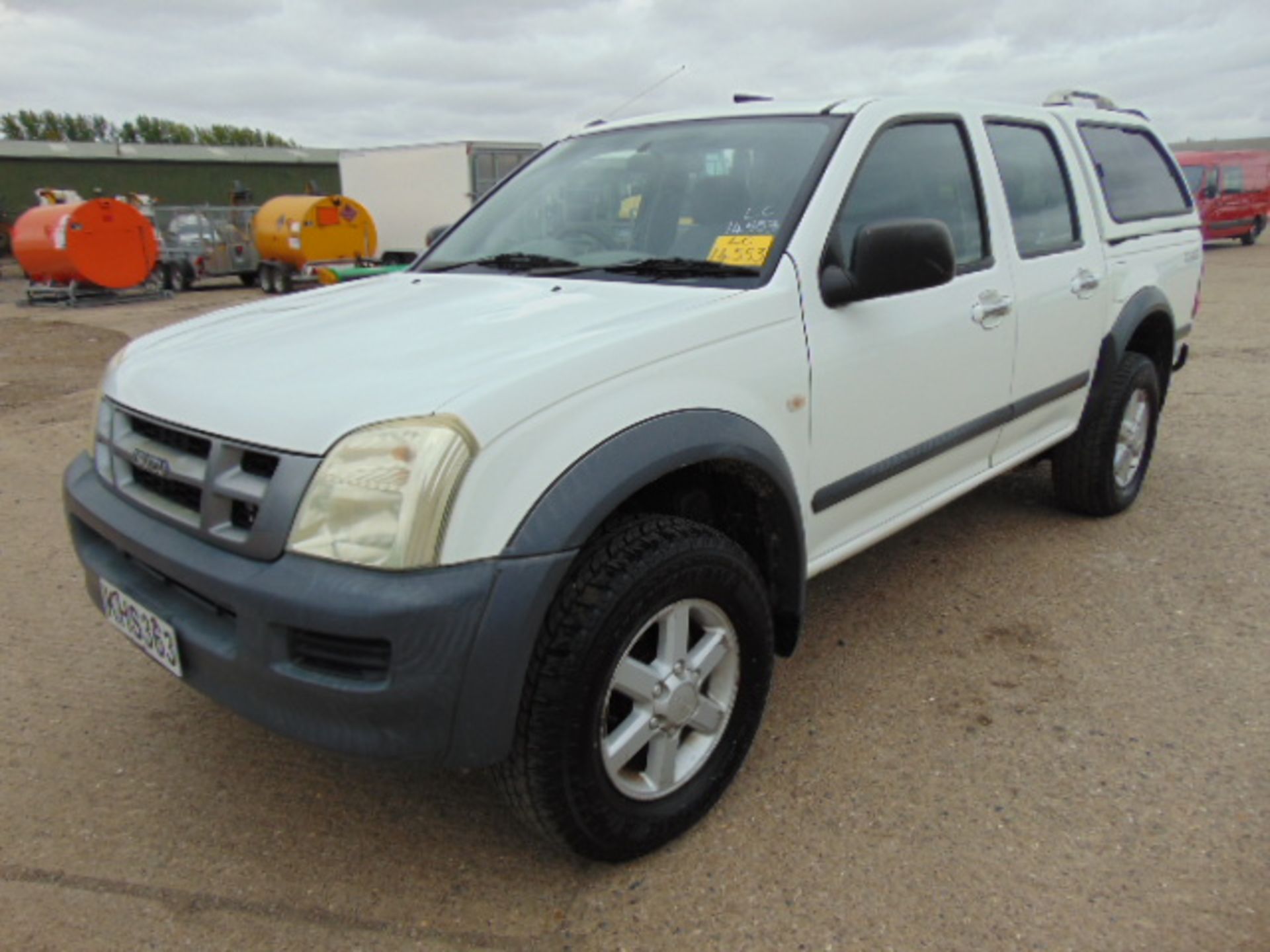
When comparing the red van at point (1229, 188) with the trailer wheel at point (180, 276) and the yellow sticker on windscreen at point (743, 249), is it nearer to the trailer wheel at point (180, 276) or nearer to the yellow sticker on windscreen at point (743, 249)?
the trailer wheel at point (180, 276)

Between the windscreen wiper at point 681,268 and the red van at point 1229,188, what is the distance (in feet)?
71.0

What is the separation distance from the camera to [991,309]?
9.98ft

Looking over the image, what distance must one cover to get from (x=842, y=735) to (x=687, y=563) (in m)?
0.93

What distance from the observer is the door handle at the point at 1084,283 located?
354 cm

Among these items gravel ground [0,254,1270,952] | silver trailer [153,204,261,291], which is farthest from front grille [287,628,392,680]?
silver trailer [153,204,261,291]

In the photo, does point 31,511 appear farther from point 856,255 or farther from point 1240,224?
point 1240,224

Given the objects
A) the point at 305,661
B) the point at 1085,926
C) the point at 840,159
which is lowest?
the point at 1085,926

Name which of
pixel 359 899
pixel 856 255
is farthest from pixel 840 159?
pixel 359 899

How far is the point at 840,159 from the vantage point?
8.55 feet

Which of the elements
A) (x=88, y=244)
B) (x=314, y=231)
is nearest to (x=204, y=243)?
(x=314, y=231)

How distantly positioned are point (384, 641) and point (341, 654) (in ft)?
0.38

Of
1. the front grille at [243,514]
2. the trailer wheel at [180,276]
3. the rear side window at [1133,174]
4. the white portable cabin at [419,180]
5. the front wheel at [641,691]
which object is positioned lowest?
the front wheel at [641,691]

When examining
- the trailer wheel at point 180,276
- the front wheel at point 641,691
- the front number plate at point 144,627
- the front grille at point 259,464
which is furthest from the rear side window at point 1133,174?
the trailer wheel at point 180,276

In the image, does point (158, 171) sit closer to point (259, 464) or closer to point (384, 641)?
point (259, 464)
